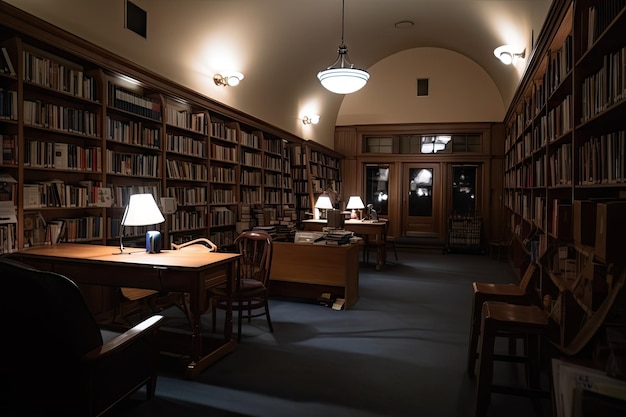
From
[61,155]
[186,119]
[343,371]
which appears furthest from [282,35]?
[343,371]

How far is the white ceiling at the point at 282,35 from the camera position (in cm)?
425

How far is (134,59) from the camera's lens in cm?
432

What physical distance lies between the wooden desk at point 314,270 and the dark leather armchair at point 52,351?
2.77 meters

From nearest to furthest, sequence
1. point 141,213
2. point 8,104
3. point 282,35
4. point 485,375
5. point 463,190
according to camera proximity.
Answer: point 485,375 → point 8,104 → point 141,213 → point 282,35 → point 463,190

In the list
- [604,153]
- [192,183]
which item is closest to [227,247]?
[192,183]

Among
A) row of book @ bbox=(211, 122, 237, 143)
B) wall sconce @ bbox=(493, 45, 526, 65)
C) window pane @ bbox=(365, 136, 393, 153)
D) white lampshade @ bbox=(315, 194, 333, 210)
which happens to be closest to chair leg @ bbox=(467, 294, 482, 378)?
row of book @ bbox=(211, 122, 237, 143)

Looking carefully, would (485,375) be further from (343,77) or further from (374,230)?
(374,230)

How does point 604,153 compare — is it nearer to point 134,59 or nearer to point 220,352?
point 220,352

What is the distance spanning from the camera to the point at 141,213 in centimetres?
319

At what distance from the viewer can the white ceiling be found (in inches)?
167

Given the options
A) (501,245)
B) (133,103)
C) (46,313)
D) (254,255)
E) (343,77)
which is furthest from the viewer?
(501,245)

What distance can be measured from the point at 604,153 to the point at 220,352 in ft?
9.31

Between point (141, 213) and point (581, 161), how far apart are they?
3.10 metres

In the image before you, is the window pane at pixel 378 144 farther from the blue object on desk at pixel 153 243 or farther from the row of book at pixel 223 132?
the blue object on desk at pixel 153 243
